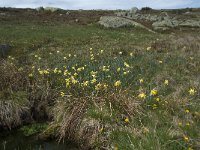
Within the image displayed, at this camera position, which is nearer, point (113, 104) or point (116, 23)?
point (113, 104)

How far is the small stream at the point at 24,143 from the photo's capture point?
29.1 feet

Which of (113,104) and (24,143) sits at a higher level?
(113,104)

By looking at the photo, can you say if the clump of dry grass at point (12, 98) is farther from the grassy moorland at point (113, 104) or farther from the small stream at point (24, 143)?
the small stream at point (24, 143)

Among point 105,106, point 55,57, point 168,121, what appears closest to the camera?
point 168,121

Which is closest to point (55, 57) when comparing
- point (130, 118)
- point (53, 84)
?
point (53, 84)

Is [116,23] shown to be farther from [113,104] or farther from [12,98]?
[113,104]

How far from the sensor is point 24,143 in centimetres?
933

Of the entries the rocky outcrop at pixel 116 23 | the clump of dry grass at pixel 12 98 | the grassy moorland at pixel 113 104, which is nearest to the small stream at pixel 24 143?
the grassy moorland at pixel 113 104

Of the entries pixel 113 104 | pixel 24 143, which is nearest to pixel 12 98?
pixel 24 143

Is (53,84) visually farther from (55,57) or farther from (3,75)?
(55,57)

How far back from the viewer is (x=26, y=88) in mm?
11258

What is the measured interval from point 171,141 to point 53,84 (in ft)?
19.8

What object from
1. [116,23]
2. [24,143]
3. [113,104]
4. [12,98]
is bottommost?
[24,143]

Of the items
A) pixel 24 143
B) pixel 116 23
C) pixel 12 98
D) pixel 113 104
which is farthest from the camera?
pixel 116 23
